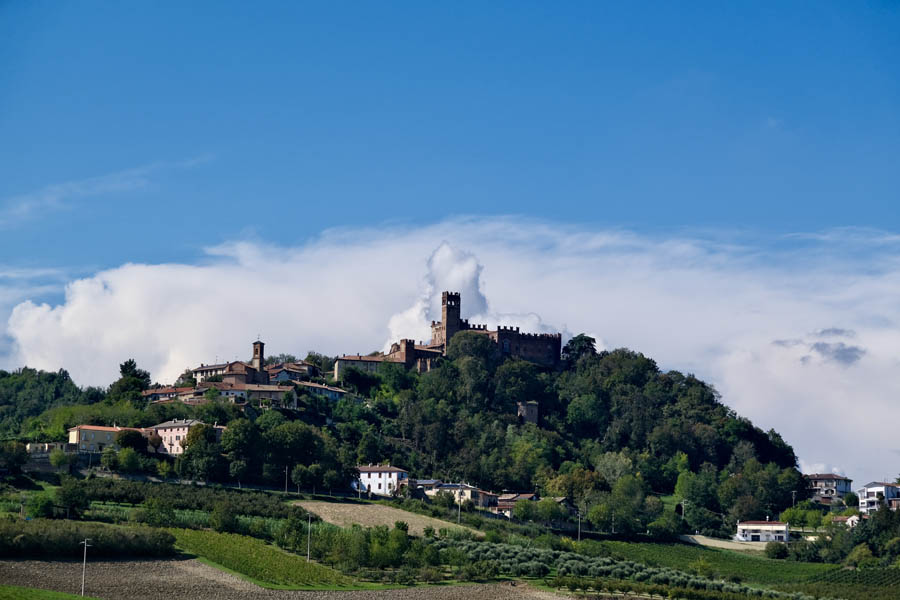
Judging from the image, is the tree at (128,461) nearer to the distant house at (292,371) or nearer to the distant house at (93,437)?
the distant house at (93,437)

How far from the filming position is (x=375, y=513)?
98.9 m

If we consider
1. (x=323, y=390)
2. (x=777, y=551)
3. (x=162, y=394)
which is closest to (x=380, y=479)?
(x=323, y=390)

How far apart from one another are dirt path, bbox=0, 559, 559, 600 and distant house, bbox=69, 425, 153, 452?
3480cm

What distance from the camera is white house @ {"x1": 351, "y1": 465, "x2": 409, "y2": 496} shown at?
11104 cm

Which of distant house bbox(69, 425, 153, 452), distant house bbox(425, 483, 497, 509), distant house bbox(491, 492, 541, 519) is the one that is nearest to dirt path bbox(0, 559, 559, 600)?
distant house bbox(69, 425, 153, 452)

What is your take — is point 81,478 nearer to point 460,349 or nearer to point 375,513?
point 375,513

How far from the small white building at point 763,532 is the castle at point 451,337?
3887cm

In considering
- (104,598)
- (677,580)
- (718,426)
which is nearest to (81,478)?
(104,598)

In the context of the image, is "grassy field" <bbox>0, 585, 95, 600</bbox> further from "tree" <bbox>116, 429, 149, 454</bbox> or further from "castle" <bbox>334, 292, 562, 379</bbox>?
"castle" <bbox>334, 292, 562, 379</bbox>

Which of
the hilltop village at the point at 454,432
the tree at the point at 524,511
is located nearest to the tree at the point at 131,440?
the hilltop village at the point at 454,432

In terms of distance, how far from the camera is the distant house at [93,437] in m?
104

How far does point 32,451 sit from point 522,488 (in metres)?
42.4

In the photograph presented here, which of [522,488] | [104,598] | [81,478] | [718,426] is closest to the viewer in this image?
[104,598]

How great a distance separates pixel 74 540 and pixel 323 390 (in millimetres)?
63276
